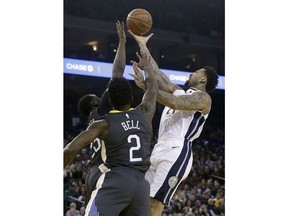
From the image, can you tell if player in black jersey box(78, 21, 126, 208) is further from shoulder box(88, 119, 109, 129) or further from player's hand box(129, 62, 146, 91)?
shoulder box(88, 119, 109, 129)

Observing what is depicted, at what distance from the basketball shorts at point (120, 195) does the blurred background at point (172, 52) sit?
7214mm

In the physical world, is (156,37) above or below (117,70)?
above

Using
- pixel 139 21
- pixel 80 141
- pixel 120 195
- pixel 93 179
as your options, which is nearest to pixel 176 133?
pixel 93 179

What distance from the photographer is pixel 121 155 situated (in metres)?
3.62

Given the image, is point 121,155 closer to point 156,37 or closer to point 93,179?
point 93,179

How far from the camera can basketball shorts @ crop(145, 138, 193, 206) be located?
4.40 meters

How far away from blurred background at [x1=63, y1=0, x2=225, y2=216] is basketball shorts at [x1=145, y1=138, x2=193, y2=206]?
6.35m

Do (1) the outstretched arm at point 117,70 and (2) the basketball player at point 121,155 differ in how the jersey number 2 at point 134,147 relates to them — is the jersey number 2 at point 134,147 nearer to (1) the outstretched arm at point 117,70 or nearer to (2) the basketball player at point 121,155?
(2) the basketball player at point 121,155

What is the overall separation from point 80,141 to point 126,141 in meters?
0.34

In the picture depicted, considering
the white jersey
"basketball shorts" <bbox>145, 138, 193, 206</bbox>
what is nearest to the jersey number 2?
"basketball shorts" <bbox>145, 138, 193, 206</bbox>
